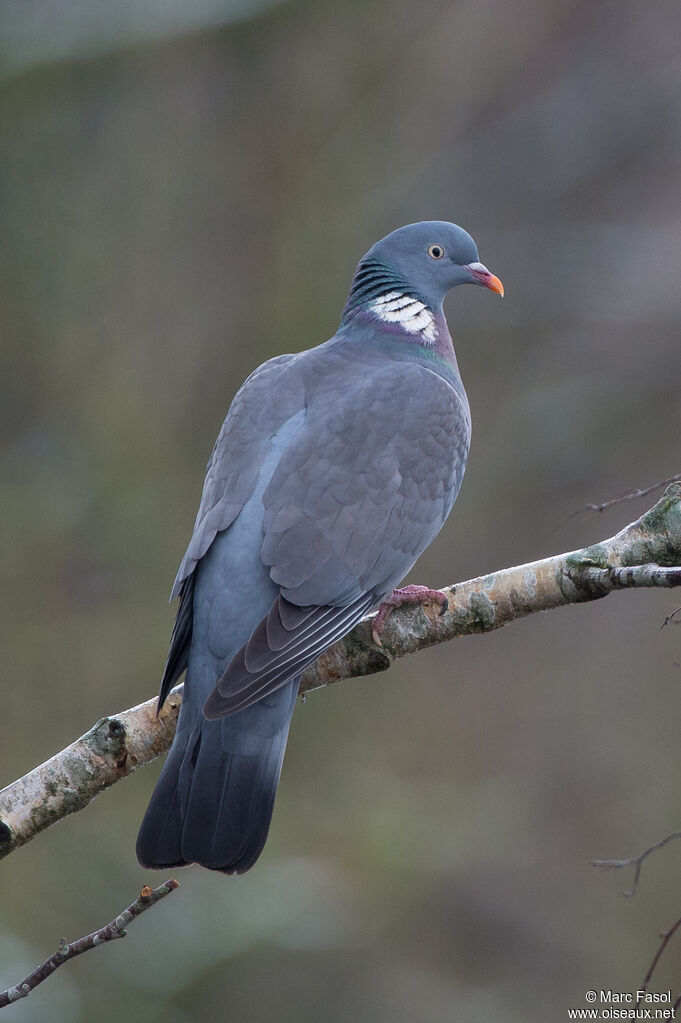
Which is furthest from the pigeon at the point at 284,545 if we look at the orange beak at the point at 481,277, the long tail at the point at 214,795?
the orange beak at the point at 481,277

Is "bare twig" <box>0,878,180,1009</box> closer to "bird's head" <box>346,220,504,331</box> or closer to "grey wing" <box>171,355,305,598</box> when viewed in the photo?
"grey wing" <box>171,355,305,598</box>

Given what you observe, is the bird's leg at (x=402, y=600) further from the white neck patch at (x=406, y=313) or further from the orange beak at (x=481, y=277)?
the orange beak at (x=481, y=277)

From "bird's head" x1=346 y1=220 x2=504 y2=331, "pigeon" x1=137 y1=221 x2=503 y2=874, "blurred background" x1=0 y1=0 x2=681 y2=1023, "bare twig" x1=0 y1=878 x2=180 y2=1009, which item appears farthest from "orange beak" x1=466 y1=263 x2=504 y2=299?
"bare twig" x1=0 y1=878 x2=180 y2=1009

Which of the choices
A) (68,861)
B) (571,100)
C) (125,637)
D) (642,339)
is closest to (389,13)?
(571,100)

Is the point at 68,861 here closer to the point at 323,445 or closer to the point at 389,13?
the point at 323,445

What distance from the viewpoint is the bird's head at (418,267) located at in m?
3.69

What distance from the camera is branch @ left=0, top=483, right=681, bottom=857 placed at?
2342 millimetres

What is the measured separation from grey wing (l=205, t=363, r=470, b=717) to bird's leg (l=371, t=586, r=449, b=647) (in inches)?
1.5

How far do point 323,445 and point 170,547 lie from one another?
2.87 m

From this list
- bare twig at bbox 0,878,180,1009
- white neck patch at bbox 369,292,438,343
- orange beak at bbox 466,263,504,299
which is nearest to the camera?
bare twig at bbox 0,878,180,1009

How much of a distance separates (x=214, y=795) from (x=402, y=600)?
642 millimetres

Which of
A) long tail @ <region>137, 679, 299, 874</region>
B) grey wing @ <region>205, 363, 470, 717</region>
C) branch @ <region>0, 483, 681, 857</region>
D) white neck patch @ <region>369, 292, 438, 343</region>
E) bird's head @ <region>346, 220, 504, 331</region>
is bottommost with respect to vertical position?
long tail @ <region>137, 679, 299, 874</region>

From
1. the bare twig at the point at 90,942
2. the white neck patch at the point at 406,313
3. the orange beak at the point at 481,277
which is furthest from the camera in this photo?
the orange beak at the point at 481,277

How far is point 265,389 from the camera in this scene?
10.6 ft
